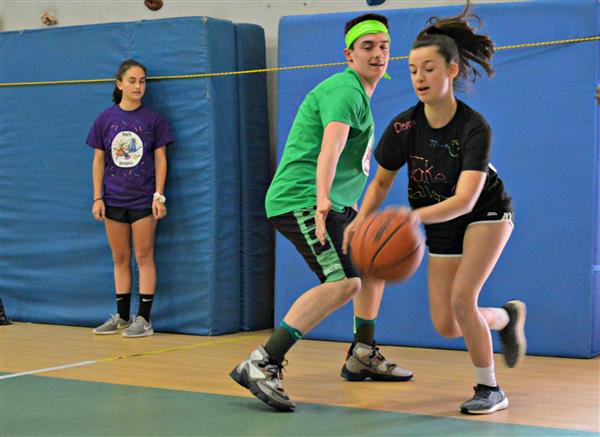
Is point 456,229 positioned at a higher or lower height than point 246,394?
higher

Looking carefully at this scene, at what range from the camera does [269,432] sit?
324 cm

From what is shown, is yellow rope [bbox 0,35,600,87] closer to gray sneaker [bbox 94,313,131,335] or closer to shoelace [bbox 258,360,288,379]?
gray sneaker [bbox 94,313,131,335]

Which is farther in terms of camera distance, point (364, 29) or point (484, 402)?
point (364, 29)

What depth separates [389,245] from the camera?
130 inches

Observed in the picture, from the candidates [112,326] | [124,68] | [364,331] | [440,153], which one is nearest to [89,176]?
[124,68]

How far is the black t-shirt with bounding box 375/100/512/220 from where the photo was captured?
3453 millimetres

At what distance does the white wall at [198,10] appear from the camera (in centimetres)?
602

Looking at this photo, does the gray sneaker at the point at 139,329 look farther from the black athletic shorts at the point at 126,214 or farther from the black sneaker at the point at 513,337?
the black sneaker at the point at 513,337

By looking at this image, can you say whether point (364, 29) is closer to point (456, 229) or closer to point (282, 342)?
point (456, 229)

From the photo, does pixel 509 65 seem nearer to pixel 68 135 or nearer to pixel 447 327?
pixel 447 327

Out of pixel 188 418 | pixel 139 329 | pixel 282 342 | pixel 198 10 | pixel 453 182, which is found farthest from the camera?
pixel 198 10

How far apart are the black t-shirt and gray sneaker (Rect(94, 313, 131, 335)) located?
269 cm

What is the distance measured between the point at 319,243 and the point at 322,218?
0.51ft

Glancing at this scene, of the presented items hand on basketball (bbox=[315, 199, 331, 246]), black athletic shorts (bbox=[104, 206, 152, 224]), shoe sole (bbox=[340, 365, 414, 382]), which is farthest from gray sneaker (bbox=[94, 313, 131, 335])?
hand on basketball (bbox=[315, 199, 331, 246])
